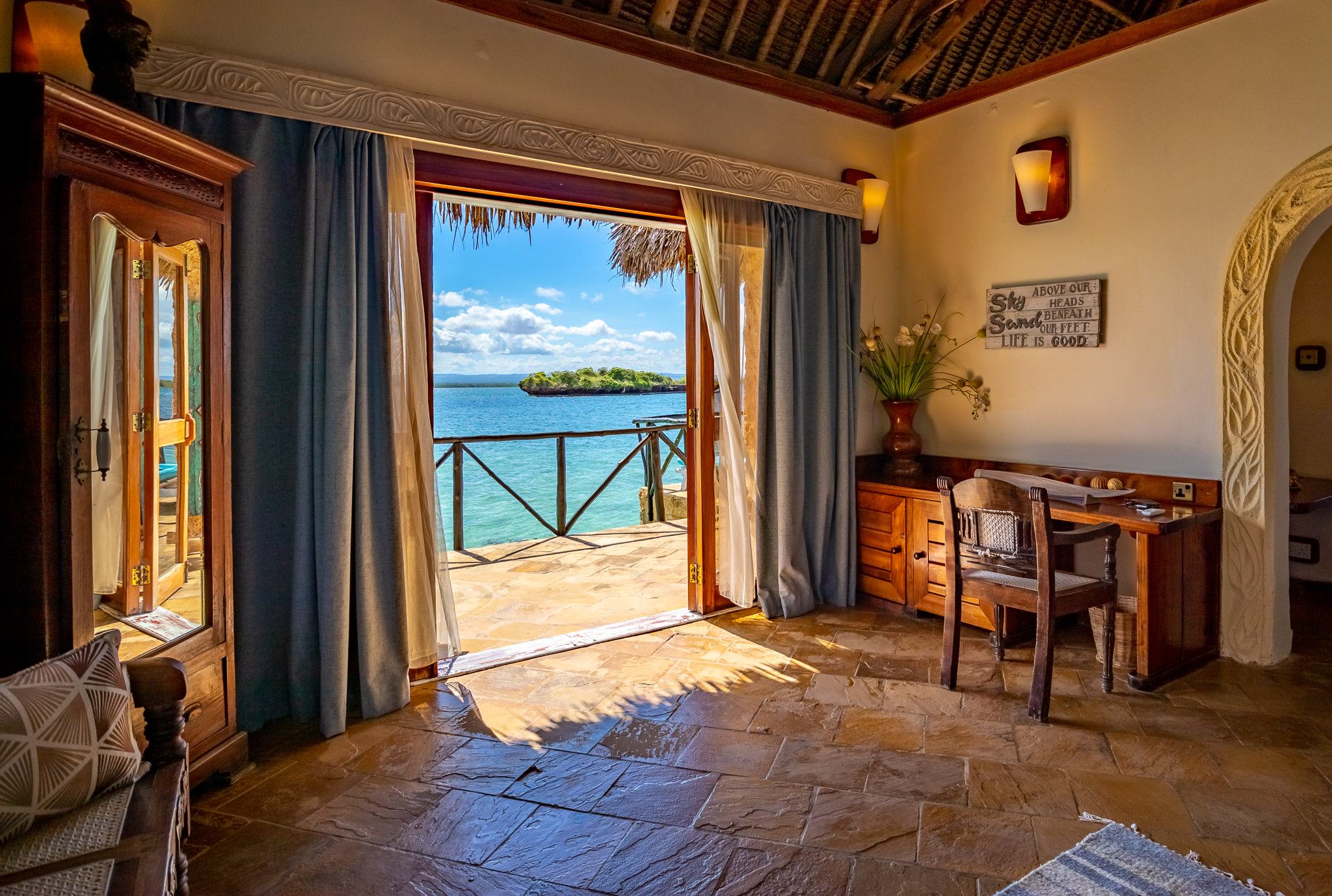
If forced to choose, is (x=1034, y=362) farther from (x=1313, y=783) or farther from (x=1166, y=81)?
(x=1313, y=783)

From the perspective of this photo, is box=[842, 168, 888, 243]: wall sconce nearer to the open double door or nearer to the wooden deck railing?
the wooden deck railing

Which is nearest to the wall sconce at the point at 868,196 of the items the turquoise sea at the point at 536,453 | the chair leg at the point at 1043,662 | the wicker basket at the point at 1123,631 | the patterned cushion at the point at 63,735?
the wicker basket at the point at 1123,631

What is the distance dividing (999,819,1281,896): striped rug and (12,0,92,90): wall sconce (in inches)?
118

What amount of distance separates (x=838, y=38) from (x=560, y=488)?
11.9 feet

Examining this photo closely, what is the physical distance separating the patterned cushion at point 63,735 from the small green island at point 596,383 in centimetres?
794

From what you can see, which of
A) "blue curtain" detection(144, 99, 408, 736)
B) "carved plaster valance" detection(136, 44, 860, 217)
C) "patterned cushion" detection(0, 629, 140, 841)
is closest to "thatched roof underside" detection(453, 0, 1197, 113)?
"carved plaster valance" detection(136, 44, 860, 217)

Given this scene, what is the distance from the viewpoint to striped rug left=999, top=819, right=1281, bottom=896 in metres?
1.74

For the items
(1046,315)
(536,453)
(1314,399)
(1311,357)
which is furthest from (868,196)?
(536,453)

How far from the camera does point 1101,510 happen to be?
3.08 meters

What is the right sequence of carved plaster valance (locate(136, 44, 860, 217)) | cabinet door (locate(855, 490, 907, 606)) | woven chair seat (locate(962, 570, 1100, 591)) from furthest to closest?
cabinet door (locate(855, 490, 907, 606)) → woven chair seat (locate(962, 570, 1100, 591)) → carved plaster valance (locate(136, 44, 860, 217))

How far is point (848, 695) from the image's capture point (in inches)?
114

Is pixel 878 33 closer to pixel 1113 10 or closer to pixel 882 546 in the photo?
pixel 1113 10

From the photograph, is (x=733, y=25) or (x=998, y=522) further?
(x=733, y=25)

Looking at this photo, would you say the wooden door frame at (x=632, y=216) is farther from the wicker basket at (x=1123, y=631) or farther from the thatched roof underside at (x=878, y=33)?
the wicker basket at (x=1123, y=631)
